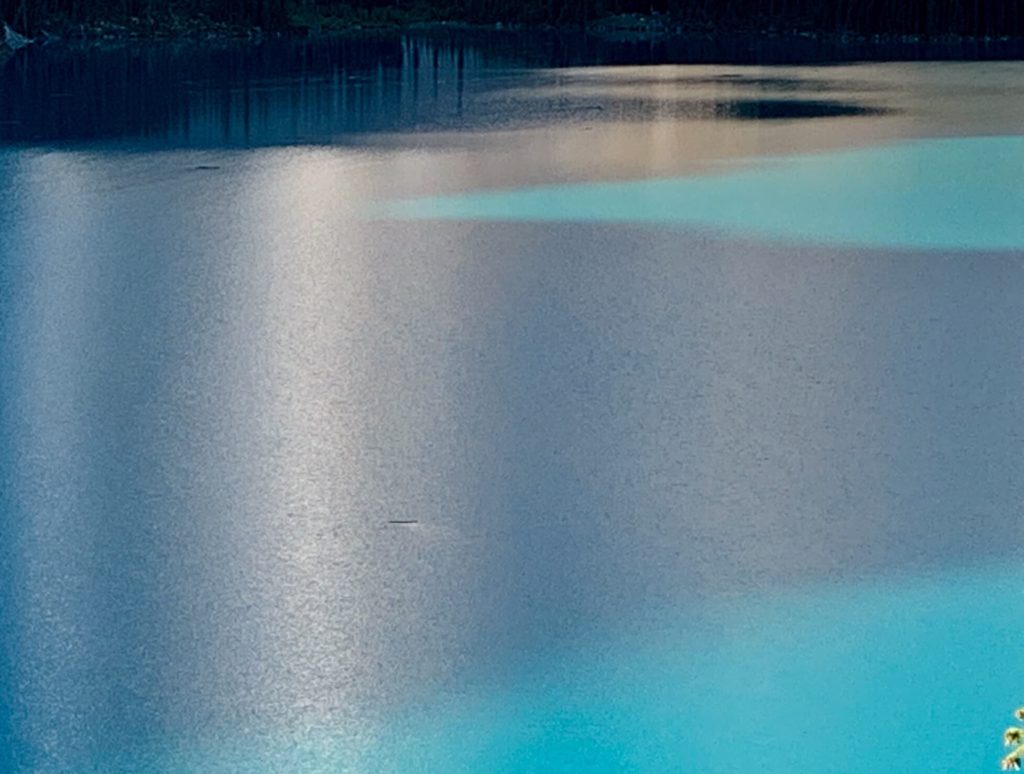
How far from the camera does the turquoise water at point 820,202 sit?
408 inches

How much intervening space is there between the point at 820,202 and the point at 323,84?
11.7 m

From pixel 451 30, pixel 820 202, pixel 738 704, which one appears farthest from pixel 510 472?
pixel 451 30

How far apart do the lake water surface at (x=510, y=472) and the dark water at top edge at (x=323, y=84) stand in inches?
154

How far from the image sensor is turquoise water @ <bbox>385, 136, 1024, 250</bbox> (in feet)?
34.0

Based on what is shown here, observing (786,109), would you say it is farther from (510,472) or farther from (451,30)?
(451,30)

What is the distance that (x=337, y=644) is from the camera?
4.68 meters

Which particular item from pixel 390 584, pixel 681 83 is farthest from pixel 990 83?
pixel 390 584

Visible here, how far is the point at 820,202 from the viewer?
37.6 feet

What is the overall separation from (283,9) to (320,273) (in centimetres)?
3354

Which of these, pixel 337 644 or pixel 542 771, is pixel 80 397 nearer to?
pixel 337 644

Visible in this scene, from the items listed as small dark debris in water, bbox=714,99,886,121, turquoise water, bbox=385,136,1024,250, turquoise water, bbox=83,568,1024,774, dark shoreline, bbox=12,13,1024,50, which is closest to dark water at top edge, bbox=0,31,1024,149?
small dark debris in water, bbox=714,99,886,121

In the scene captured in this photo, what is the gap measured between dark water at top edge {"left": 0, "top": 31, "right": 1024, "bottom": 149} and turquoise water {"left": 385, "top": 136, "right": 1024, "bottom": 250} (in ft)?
12.5

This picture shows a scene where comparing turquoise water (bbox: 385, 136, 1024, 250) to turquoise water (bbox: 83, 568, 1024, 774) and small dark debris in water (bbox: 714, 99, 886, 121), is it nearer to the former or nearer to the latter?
small dark debris in water (bbox: 714, 99, 886, 121)

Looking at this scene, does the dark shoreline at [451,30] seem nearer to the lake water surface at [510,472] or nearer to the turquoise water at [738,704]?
the lake water surface at [510,472]
